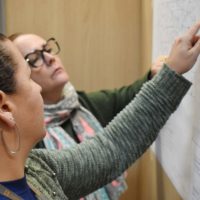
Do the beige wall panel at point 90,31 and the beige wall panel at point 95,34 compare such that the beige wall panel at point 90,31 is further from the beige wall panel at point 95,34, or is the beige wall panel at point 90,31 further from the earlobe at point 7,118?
the earlobe at point 7,118

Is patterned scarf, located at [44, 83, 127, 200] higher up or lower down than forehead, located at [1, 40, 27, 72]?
lower down

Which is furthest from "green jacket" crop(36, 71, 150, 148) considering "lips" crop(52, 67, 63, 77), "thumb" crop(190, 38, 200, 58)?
"thumb" crop(190, 38, 200, 58)

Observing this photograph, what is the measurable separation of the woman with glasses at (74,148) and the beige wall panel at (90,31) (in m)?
0.86

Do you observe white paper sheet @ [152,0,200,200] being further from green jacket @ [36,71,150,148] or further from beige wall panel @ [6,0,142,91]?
beige wall panel @ [6,0,142,91]

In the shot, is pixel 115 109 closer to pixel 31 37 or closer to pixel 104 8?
pixel 31 37

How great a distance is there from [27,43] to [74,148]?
22.1 inches

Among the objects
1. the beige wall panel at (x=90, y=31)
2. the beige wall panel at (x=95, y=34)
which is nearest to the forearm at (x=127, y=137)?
the beige wall panel at (x=95, y=34)

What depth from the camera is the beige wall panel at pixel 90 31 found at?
169cm

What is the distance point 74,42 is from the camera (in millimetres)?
1740

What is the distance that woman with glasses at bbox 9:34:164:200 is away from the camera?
133 centimetres

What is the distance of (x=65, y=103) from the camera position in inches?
54.5

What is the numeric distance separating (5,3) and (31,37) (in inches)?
16.1

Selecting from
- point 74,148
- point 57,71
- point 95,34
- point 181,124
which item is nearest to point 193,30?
point 181,124

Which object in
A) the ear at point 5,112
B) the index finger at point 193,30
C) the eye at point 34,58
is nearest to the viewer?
the ear at point 5,112
